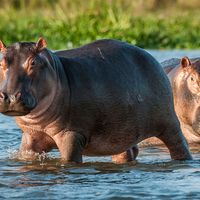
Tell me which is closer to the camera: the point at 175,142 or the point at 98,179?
the point at 98,179

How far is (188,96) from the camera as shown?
34.0 feet

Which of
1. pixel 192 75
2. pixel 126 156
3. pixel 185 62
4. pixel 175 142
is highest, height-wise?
pixel 185 62

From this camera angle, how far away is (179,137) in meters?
8.32

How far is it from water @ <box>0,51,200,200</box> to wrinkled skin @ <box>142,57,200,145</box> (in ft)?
4.71

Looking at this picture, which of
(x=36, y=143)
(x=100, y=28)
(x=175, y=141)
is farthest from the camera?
(x=100, y=28)

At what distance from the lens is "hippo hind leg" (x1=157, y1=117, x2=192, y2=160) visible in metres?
8.22

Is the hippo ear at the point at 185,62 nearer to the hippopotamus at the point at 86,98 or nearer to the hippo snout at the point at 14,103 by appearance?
the hippopotamus at the point at 86,98

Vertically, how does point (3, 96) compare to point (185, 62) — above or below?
below

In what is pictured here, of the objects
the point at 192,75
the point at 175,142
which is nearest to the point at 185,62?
the point at 192,75

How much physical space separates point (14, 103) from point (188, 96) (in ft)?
13.0

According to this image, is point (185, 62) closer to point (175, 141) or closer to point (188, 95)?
point (188, 95)

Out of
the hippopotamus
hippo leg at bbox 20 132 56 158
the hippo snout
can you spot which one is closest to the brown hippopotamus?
the hippopotamus

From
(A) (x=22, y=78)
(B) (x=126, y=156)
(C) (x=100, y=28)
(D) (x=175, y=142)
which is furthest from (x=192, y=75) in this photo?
(C) (x=100, y=28)

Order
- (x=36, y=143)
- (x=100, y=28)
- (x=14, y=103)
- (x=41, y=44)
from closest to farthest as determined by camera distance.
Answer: (x=14, y=103)
(x=41, y=44)
(x=36, y=143)
(x=100, y=28)
